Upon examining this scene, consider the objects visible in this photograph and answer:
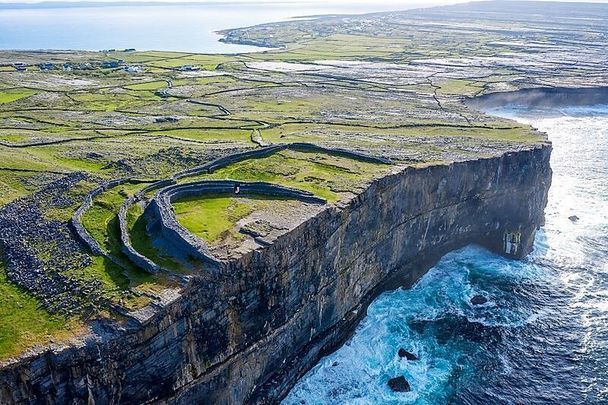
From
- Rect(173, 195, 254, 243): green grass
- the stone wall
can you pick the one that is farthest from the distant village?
Rect(173, 195, 254, 243): green grass

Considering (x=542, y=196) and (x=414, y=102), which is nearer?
(x=542, y=196)

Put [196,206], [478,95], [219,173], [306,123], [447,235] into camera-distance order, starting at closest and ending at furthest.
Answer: [196,206] < [219,173] < [447,235] < [306,123] < [478,95]

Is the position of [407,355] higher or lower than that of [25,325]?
lower

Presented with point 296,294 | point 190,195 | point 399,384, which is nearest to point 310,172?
point 190,195

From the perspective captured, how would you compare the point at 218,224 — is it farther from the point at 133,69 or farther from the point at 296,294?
the point at 133,69

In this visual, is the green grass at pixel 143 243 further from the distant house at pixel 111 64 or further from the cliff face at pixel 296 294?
the distant house at pixel 111 64

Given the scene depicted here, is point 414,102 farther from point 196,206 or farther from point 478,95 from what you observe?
point 196,206

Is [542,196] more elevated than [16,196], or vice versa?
[16,196]

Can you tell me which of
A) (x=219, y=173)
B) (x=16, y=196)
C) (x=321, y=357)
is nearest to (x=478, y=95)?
(x=219, y=173)
